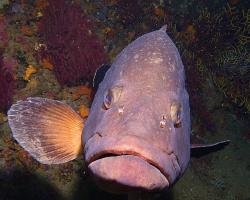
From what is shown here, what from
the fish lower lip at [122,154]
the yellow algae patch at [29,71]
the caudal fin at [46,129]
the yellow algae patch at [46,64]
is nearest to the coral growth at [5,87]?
the yellow algae patch at [29,71]

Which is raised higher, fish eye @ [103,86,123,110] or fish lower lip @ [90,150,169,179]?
fish eye @ [103,86,123,110]

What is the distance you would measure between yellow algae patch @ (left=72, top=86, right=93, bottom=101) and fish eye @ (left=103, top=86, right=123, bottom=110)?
3.08 m

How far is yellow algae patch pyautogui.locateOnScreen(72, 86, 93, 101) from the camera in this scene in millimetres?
6247

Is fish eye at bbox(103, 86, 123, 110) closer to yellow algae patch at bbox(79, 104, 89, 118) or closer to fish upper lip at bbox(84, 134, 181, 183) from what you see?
fish upper lip at bbox(84, 134, 181, 183)

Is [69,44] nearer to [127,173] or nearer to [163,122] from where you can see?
[163,122]

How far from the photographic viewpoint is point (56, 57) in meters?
6.58

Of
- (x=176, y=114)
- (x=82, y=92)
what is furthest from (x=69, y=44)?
(x=176, y=114)

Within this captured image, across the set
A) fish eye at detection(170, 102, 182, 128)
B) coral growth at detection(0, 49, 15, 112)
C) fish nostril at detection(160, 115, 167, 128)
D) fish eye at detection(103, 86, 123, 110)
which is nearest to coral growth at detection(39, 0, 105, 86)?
coral growth at detection(0, 49, 15, 112)

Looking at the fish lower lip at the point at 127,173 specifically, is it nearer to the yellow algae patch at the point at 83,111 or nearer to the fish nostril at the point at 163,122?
the fish nostril at the point at 163,122

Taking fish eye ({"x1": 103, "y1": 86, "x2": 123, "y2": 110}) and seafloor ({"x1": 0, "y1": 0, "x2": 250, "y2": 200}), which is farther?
seafloor ({"x1": 0, "y1": 0, "x2": 250, "y2": 200})

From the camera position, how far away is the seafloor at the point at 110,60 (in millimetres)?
5223

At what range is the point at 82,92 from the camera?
633 centimetres

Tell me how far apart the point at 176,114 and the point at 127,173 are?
104 cm

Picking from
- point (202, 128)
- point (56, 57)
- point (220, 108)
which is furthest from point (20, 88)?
point (220, 108)
